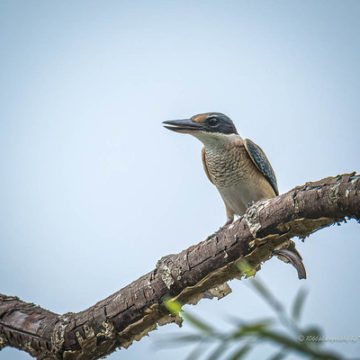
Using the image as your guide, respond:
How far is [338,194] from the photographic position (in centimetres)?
222

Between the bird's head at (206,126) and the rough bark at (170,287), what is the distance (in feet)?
6.53

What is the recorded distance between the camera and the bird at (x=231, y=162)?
4.64m

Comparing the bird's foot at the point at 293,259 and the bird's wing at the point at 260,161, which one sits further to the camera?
the bird's wing at the point at 260,161

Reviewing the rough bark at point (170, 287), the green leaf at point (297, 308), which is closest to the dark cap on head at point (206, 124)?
the rough bark at point (170, 287)

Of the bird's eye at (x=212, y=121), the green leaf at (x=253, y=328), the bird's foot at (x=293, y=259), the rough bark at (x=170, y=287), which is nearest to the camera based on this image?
the green leaf at (x=253, y=328)

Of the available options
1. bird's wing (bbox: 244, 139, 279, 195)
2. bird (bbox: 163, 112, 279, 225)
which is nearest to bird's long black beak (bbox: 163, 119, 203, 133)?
bird (bbox: 163, 112, 279, 225)

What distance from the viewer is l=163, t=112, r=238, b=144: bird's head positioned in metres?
4.73

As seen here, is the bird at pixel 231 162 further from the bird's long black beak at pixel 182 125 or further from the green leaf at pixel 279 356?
the green leaf at pixel 279 356

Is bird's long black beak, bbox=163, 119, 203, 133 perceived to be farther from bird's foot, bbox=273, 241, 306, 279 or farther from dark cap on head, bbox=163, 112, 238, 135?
bird's foot, bbox=273, 241, 306, 279

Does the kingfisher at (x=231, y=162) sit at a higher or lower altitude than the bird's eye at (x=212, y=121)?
lower

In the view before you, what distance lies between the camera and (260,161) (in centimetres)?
466

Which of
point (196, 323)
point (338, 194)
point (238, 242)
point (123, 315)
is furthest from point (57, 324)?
point (196, 323)

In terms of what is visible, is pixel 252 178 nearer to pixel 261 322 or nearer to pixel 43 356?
pixel 43 356

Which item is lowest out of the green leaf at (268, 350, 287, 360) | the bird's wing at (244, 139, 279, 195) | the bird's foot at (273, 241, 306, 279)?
the green leaf at (268, 350, 287, 360)
